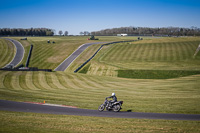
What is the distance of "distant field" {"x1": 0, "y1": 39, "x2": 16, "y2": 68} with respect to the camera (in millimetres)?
82062

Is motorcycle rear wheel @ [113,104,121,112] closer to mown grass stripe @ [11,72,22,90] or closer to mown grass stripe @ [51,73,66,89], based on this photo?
mown grass stripe @ [51,73,66,89]

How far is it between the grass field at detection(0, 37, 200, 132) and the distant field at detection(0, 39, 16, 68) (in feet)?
23.4

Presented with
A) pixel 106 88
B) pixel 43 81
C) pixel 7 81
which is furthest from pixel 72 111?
pixel 7 81

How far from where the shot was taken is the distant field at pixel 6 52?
269 feet

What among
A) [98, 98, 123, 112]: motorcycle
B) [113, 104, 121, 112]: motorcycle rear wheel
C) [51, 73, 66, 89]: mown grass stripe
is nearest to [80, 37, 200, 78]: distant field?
[51, 73, 66, 89]: mown grass stripe

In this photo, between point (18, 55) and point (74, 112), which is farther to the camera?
point (18, 55)

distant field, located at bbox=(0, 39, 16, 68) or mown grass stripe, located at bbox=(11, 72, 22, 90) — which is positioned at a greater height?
distant field, located at bbox=(0, 39, 16, 68)

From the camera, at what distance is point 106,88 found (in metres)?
37.8

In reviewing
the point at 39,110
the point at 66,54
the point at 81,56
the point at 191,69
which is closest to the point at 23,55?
the point at 66,54

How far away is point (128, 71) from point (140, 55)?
77.1 ft

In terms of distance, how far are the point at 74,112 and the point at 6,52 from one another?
274 feet

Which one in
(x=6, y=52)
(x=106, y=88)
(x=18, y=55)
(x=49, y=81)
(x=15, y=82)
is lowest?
(x=106, y=88)

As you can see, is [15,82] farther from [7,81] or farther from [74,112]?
[74,112]

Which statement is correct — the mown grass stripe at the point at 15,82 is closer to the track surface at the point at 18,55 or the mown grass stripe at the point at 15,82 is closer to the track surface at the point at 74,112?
the track surface at the point at 74,112
